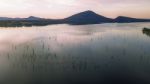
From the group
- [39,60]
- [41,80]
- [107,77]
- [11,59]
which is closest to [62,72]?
[41,80]

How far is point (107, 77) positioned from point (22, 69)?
8.81 m

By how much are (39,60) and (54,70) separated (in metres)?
5.38

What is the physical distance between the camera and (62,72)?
22.8 metres

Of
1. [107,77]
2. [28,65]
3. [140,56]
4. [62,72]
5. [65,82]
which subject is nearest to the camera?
[65,82]

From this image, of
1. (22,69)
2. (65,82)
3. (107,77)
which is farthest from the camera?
(22,69)

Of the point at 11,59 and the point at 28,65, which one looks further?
the point at 11,59

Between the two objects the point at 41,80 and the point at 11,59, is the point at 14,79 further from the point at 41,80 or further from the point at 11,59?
the point at 11,59

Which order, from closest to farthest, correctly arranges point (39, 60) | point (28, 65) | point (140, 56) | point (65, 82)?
point (65, 82)
point (28, 65)
point (39, 60)
point (140, 56)

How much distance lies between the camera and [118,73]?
72.8 ft

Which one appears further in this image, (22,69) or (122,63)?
(122,63)

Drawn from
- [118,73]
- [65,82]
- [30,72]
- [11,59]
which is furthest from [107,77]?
[11,59]

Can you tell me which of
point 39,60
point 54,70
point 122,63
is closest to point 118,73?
point 122,63

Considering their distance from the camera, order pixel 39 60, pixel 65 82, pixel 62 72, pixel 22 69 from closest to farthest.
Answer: pixel 65 82 < pixel 62 72 < pixel 22 69 < pixel 39 60

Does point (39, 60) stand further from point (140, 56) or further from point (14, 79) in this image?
point (140, 56)
